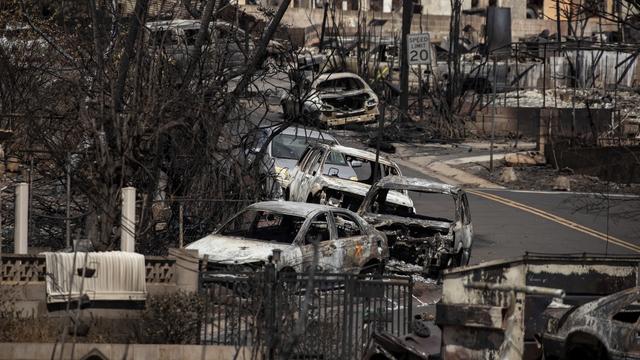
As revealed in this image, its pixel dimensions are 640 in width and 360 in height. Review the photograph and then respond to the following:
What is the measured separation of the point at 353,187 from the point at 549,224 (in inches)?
196

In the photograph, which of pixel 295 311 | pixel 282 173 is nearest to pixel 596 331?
pixel 295 311

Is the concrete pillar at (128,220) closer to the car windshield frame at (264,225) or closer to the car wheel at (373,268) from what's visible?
the car windshield frame at (264,225)

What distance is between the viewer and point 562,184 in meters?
28.7

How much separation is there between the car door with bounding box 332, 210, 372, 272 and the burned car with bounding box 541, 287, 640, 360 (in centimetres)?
538

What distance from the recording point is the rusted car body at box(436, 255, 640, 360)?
482 inches

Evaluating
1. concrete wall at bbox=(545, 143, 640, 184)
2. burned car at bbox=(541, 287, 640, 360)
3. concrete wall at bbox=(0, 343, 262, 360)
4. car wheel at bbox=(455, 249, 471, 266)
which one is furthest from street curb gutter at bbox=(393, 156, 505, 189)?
burned car at bbox=(541, 287, 640, 360)

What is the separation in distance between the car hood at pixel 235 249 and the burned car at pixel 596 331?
4.75m

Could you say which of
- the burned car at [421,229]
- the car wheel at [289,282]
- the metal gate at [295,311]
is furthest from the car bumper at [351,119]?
the car wheel at [289,282]

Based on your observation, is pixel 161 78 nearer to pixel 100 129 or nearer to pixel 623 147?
Result: pixel 100 129

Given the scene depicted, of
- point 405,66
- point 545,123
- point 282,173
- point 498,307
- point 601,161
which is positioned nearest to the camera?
point 498,307

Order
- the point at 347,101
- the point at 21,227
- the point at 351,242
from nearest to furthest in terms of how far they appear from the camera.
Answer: the point at 21,227 < the point at 351,242 < the point at 347,101

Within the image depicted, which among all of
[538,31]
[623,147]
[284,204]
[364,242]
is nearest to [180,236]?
[284,204]

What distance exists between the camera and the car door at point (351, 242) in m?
17.6

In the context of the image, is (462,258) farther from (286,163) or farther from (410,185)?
(286,163)
